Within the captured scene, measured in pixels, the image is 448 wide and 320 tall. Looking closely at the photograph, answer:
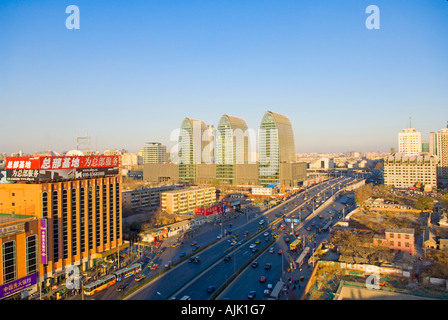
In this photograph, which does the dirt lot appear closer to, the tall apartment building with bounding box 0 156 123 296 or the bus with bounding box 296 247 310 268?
the bus with bounding box 296 247 310 268

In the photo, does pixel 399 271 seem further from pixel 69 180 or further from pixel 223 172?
pixel 223 172

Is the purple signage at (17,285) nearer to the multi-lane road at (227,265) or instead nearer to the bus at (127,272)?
the bus at (127,272)

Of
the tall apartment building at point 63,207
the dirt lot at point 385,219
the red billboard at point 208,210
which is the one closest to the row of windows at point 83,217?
the tall apartment building at point 63,207

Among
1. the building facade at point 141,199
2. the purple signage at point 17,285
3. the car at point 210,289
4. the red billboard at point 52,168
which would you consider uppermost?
the red billboard at point 52,168

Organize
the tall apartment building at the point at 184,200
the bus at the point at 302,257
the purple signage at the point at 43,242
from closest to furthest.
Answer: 1. the purple signage at the point at 43,242
2. the bus at the point at 302,257
3. the tall apartment building at the point at 184,200

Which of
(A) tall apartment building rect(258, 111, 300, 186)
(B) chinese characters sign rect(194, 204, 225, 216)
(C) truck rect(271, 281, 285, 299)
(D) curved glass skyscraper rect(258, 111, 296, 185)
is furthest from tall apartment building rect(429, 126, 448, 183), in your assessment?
(C) truck rect(271, 281, 285, 299)

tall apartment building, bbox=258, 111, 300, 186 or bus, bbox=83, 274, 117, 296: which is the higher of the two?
tall apartment building, bbox=258, 111, 300, 186

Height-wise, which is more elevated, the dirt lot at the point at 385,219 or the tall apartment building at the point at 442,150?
the tall apartment building at the point at 442,150
